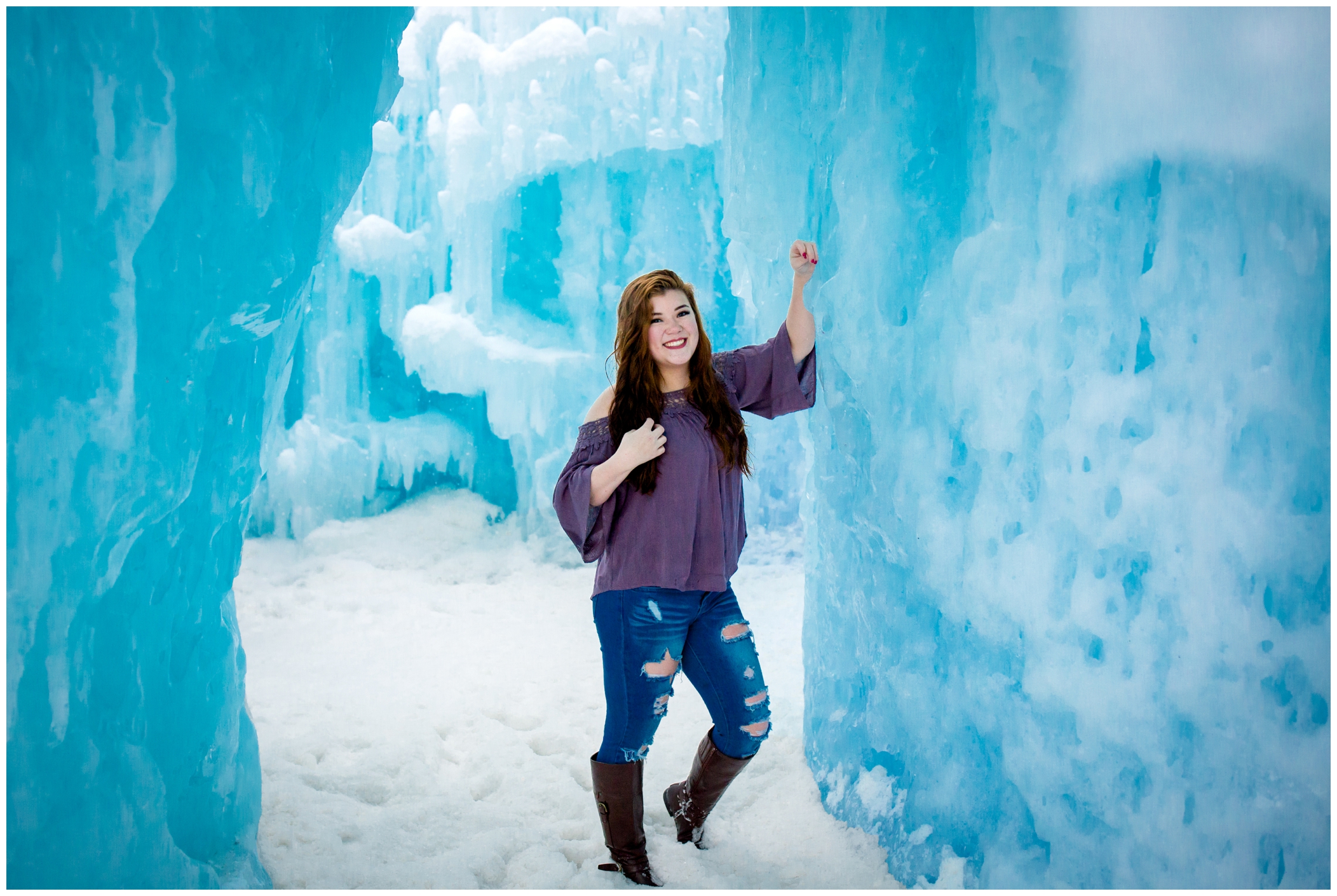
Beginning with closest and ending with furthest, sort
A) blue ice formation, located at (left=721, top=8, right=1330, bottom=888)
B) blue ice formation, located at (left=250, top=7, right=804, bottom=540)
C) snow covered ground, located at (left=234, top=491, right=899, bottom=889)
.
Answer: blue ice formation, located at (left=721, top=8, right=1330, bottom=888) < snow covered ground, located at (left=234, top=491, right=899, bottom=889) < blue ice formation, located at (left=250, top=7, right=804, bottom=540)

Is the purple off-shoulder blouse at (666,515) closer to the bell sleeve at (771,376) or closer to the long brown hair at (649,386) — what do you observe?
the long brown hair at (649,386)

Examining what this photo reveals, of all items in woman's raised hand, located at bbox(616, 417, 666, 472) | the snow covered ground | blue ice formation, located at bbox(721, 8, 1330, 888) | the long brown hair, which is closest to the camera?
blue ice formation, located at bbox(721, 8, 1330, 888)

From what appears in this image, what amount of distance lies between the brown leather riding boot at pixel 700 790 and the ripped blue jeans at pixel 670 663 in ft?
0.18

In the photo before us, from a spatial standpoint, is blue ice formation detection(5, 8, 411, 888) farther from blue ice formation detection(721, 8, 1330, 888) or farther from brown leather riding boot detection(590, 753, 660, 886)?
blue ice formation detection(721, 8, 1330, 888)

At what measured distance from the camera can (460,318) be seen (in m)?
6.89

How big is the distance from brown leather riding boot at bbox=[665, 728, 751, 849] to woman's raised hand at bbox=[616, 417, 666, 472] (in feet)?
2.27

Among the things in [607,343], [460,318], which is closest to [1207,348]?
[607,343]

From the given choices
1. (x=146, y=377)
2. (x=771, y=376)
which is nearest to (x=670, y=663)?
(x=771, y=376)

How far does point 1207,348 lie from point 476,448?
259 inches

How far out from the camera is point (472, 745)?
3.08 m

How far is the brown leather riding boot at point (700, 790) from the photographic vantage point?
7.02 ft

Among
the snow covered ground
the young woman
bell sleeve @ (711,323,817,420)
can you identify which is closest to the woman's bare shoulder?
the young woman

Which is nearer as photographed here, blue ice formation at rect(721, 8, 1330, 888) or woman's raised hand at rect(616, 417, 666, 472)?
blue ice formation at rect(721, 8, 1330, 888)

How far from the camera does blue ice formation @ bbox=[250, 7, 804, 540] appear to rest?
6.48m
